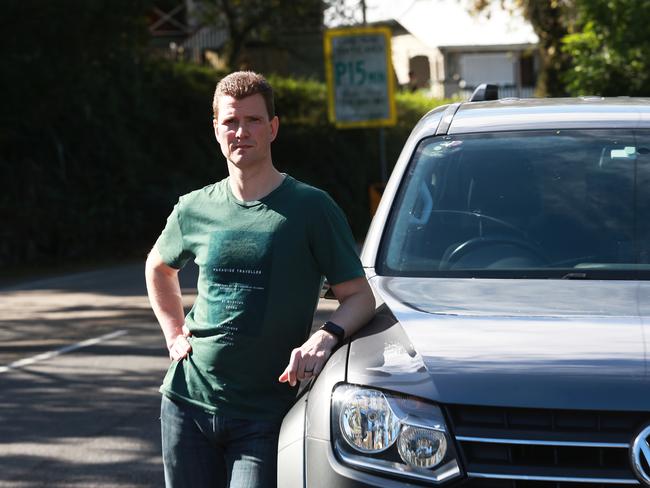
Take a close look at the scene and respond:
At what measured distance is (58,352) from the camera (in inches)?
448

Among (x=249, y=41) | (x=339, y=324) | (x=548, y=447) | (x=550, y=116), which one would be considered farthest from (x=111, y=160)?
(x=548, y=447)

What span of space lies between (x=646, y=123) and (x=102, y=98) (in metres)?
19.5

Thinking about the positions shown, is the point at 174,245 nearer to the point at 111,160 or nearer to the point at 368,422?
the point at 368,422

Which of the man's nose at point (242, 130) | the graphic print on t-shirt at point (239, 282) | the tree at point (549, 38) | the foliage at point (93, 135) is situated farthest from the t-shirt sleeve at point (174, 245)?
the tree at point (549, 38)

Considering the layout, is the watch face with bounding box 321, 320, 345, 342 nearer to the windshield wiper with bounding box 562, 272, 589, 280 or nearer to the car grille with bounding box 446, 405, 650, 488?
the car grille with bounding box 446, 405, 650, 488

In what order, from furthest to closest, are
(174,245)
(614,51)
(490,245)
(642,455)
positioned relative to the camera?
(614,51) → (490,245) → (174,245) → (642,455)

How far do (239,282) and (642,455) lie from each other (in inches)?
48.9

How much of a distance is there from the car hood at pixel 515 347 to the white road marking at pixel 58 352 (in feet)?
23.5

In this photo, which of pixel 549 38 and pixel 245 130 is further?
pixel 549 38

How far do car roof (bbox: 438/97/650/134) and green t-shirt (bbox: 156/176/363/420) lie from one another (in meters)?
1.25

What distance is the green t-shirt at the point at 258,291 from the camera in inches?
151

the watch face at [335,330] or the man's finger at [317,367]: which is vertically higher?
the watch face at [335,330]

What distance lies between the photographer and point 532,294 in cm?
400

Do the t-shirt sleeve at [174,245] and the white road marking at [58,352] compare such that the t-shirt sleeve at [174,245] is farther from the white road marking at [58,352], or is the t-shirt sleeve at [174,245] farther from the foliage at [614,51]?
the foliage at [614,51]
